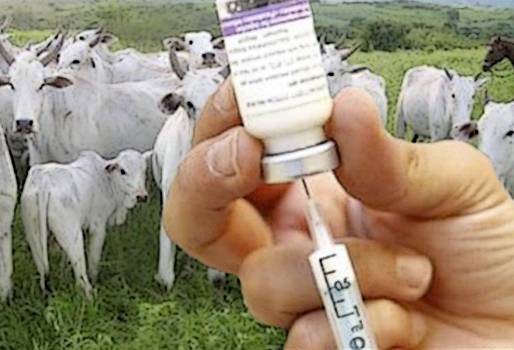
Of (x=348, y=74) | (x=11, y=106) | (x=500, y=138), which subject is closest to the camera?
(x=500, y=138)

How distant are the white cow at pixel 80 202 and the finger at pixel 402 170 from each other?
179 centimetres

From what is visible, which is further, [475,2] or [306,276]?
[475,2]

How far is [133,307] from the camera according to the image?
233cm

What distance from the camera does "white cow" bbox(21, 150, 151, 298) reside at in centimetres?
237

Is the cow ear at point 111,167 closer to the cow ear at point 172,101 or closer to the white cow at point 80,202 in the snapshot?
the white cow at point 80,202

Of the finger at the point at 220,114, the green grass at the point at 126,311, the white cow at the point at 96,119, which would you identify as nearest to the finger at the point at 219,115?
the finger at the point at 220,114

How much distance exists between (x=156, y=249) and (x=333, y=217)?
201cm

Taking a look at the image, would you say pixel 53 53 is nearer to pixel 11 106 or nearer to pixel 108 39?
pixel 11 106

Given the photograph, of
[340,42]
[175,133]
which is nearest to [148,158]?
[175,133]

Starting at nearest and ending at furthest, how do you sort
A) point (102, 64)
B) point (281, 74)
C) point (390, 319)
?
1. point (281, 74)
2. point (390, 319)
3. point (102, 64)

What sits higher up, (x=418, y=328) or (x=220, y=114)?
(x=220, y=114)

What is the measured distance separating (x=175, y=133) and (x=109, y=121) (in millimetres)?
380

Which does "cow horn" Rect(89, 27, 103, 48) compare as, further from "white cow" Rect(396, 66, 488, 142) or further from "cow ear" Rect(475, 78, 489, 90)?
"cow ear" Rect(475, 78, 489, 90)

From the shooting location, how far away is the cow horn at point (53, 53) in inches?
104
